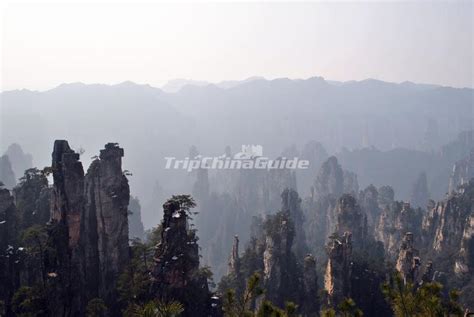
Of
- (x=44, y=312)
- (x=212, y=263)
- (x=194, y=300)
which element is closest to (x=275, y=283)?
(x=194, y=300)

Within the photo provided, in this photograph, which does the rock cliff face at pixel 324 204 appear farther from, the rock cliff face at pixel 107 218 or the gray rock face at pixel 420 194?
the rock cliff face at pixel 107 218

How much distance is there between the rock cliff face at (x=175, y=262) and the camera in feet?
119

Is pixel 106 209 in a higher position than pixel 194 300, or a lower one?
higher

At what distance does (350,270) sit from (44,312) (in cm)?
3416

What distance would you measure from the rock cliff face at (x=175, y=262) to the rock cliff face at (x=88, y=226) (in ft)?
22.4

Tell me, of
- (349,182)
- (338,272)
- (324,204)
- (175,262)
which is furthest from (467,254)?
(349,182)

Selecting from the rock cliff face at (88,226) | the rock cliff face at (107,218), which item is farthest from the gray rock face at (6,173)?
the rock cliff face at (88,226)

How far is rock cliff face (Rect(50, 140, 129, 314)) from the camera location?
1516 inches

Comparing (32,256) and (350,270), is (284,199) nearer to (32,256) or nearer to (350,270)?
(350,270)

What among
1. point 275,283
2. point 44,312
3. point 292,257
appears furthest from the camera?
point 292,257

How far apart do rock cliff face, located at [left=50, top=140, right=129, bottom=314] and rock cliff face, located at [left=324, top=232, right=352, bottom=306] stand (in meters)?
23.3

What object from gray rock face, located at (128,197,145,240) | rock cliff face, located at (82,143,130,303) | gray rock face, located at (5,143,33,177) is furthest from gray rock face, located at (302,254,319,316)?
gray rock face, located at (5,143,33,177)

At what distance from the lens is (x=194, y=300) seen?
130 ft

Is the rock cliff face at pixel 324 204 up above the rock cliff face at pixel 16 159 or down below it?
below
